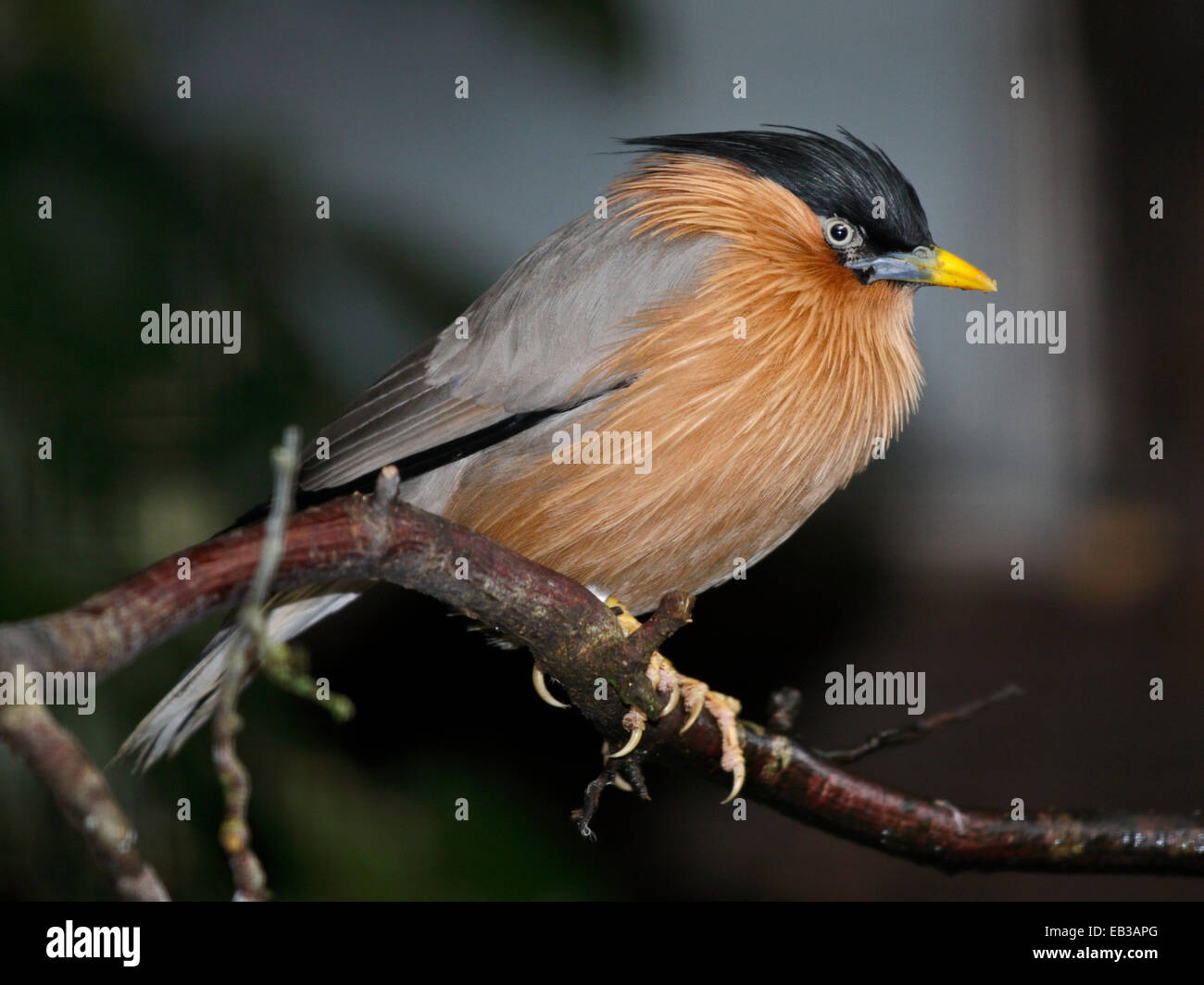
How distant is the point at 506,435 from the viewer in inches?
63.4

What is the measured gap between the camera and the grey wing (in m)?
1.58

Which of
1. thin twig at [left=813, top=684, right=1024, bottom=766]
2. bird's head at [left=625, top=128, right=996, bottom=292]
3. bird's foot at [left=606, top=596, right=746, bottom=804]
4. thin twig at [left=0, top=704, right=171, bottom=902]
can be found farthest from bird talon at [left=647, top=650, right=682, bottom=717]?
thin twig at [left=0, top=704, right=171, bottom=902]

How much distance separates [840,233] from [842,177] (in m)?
0.08

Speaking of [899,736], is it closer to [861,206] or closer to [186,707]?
[861,206]

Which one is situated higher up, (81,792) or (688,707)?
(81,792)

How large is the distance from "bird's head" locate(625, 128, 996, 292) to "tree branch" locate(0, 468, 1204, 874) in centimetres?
72

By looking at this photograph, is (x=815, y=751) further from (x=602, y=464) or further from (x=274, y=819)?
(x=274, y=819)

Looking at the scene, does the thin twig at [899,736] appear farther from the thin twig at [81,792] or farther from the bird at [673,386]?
the thin twig at [81,792]

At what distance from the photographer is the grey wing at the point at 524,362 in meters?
1.58

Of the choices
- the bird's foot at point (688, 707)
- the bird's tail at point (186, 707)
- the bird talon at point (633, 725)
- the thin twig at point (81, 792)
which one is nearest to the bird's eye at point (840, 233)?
the bird's foot at point (688, 707)

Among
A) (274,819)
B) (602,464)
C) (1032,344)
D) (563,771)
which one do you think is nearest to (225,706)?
(602,464)

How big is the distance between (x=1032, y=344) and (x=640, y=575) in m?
1.62

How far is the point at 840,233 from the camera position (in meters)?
1.66

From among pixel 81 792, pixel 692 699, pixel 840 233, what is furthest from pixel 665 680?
pixel 81 792
